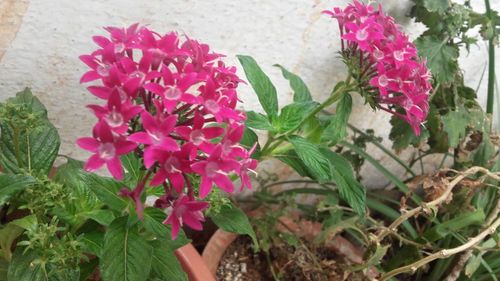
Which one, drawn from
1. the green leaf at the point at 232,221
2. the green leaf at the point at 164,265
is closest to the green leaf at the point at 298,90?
the green leaf at the point at 232,221

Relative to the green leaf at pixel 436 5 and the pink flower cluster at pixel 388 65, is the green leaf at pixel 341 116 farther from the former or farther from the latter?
the green leaf at pixel 436 5

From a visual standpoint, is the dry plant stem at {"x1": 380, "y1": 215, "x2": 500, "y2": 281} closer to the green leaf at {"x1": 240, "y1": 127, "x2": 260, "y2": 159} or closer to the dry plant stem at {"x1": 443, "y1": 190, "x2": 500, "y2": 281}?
the dry plant stem at {"x1": 443, "y1": 190, "x2": 500, "y2": 281}

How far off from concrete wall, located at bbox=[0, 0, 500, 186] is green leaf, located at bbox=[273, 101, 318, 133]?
263 mm

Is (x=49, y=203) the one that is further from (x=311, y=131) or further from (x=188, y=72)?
(x=311, y=131)

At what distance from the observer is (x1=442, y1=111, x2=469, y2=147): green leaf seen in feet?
3.72

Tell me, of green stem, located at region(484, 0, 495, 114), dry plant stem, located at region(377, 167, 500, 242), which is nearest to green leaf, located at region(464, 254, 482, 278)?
dry plant stem, located at region(377, 167, 500, 242)

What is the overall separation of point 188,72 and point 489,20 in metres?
0.72

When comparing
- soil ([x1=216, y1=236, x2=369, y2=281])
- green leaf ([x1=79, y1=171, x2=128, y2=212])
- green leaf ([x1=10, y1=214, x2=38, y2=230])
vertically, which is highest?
green leaf ([x1=79, y1=171, x2=128, y2=212])

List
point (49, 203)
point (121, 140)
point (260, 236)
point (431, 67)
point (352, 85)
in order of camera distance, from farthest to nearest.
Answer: point (260, 236) → point (431, 67) → point (352, 85) → point (49, 203) → point (121, 140)

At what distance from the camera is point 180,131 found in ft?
1.94

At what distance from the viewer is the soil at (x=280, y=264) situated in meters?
1.19

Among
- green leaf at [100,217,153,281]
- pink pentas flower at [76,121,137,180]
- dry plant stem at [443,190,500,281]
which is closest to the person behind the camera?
pink pentas flower at [76,121,137,180]

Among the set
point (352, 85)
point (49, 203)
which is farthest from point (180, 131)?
point (352, 85)

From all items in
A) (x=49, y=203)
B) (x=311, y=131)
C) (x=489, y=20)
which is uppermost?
(x=489, y=20)
